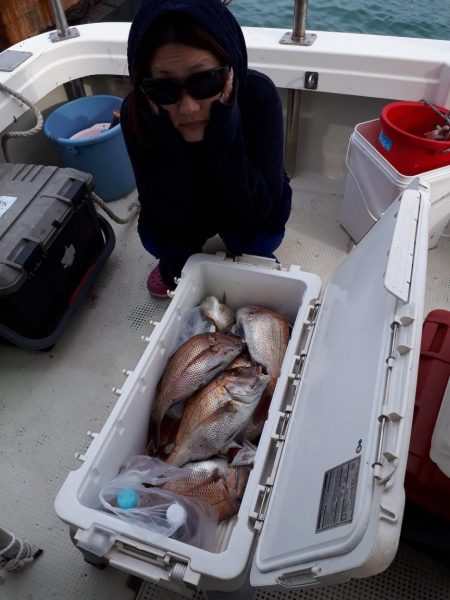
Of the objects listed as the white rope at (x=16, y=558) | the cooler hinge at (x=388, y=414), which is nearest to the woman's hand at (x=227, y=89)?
the cooler hinge at (x=388, y=414)

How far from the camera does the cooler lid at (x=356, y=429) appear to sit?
649mm

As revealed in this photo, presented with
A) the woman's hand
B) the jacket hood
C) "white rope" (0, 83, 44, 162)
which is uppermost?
the jacket hood

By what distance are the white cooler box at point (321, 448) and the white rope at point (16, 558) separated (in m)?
0.33

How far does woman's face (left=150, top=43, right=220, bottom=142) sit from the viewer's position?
105 cm

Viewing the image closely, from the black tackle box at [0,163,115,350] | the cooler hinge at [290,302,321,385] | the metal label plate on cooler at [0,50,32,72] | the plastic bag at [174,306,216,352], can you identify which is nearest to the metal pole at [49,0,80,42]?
the metal label plate on cooler at [0,50,32,72]

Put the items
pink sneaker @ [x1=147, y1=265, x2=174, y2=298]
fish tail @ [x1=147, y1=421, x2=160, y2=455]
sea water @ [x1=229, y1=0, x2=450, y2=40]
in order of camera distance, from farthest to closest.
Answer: sea water @ [x1=229, y1=0, x2=450, y2=40] → pink sneaker @ [x1=147, y1=265, x2=174, y2=298] → fish tail @ [x1=147, y1=421, x2=160, y2=455]

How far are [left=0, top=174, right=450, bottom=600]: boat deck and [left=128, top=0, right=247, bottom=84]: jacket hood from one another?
2.77ft

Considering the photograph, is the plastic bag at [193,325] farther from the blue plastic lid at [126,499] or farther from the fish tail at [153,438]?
the blue plastic lid at [126,499]

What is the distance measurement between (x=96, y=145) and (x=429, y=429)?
209 cm

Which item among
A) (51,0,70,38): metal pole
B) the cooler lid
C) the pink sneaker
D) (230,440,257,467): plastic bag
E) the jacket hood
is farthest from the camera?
(51,0,70,38): metal pole

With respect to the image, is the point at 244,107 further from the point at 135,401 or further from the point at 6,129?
the point at 6,129

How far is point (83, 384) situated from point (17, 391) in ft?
0.96

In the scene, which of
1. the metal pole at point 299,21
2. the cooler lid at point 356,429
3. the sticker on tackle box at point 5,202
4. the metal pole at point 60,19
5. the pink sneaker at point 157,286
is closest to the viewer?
the cooler lid at point 356,429

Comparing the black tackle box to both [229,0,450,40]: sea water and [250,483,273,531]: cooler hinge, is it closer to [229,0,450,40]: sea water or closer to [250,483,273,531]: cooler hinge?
[250,483,273,531]: cooler hinge
